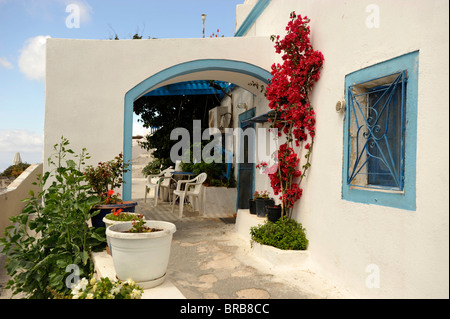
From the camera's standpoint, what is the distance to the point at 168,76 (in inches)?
209

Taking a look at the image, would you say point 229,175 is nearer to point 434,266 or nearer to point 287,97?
point 287,97

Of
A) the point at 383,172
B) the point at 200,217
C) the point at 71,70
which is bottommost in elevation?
the point at 200,217

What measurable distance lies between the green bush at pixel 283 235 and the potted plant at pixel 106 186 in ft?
5.65

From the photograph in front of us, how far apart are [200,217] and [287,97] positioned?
3.86 metres

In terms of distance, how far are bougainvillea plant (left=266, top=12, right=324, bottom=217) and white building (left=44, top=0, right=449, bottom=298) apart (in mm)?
131

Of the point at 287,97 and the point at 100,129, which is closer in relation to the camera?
the point at 287,97

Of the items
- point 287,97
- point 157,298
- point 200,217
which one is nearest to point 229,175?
point 200,217

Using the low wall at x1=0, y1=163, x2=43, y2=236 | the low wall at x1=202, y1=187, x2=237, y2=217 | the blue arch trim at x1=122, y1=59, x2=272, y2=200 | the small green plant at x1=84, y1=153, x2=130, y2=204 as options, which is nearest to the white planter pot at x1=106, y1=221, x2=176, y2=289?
the small green plant at x1=84, y1=153, x2=130, y2=204

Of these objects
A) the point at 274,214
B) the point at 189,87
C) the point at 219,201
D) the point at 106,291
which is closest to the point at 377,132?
the point at 274,214

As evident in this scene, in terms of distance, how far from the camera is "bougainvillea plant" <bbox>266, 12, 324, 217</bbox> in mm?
4133

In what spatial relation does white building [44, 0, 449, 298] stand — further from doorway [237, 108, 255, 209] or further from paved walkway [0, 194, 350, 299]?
doorway [237, 108, 255, 209]

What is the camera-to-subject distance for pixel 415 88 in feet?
8.33

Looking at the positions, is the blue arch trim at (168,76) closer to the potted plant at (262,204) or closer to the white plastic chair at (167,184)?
the potted plant at (262,204)

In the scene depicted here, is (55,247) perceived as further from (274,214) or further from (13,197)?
(13,197)
